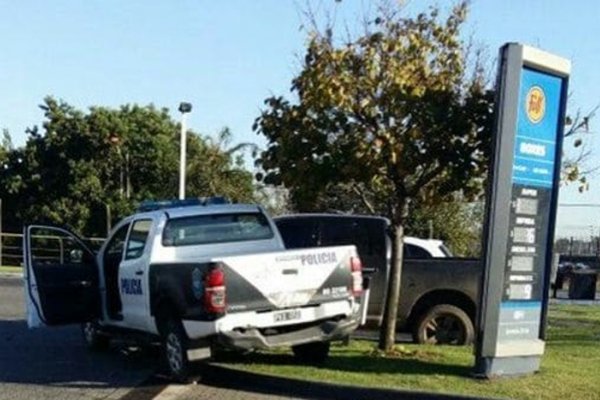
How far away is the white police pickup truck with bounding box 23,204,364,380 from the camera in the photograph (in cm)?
1033

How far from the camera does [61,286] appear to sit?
12.8 meters

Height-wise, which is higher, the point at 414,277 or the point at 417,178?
the point at 417,178

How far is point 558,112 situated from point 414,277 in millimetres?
3904

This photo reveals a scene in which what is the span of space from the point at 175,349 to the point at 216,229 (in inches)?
73.8

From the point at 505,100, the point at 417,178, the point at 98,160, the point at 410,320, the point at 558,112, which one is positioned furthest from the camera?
the point at 98,160

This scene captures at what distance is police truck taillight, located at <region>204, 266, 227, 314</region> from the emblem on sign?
3642 millimetres

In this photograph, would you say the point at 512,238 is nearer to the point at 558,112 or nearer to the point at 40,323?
the point at 558,112

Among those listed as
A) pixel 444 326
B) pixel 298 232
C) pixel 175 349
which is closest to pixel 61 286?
pixel 175 349

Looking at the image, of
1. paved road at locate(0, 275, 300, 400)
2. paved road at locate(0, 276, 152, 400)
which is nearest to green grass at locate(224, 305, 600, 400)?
paved road at locate(0, 275, 300, 400)

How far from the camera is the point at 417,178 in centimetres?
1223

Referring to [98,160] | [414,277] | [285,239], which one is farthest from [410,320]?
[98,160]

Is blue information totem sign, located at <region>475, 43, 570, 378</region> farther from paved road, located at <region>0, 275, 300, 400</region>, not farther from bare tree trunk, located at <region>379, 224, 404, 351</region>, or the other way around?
paved road, located at <region>0, 275, 300, 400</region>

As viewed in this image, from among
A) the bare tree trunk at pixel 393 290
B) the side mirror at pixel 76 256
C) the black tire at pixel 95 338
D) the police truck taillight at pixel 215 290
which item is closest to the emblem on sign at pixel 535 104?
the bare tree trunk at pixel 393 290

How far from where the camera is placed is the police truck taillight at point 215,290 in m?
10.1
